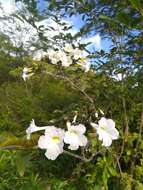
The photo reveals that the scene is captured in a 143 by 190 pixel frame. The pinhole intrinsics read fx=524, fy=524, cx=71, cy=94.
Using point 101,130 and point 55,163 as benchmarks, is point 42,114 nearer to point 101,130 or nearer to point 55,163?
point 55,163

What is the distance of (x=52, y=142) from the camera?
2010 mm

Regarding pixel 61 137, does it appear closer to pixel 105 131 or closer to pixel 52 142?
pixel 52 142

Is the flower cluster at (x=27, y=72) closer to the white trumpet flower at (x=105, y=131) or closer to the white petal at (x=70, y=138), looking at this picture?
the white trumpet flower at (x=105, y=131)

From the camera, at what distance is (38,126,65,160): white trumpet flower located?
1.97 m

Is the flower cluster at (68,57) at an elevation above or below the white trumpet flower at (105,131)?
above

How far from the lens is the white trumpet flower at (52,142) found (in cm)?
197

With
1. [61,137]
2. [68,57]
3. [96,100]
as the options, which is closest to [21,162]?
[61,137]

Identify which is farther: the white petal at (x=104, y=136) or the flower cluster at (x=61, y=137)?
the white petal at (x=104, y=136)

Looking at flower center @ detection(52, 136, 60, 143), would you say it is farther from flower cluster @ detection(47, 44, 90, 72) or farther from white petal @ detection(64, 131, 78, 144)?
flower cluster @ detection(47, 44, 90, 72)

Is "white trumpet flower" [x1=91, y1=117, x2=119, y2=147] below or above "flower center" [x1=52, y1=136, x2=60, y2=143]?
above

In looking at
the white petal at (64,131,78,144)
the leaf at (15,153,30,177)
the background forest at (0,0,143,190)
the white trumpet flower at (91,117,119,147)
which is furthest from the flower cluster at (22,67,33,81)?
the leaf at (15,153,30,177)

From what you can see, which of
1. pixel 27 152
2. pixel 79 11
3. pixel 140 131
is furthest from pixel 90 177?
pixel 27 152

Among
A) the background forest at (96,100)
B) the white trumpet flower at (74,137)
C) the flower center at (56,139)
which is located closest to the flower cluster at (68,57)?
the background forest at (96,100)

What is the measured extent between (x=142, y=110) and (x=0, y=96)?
12.2 ft
